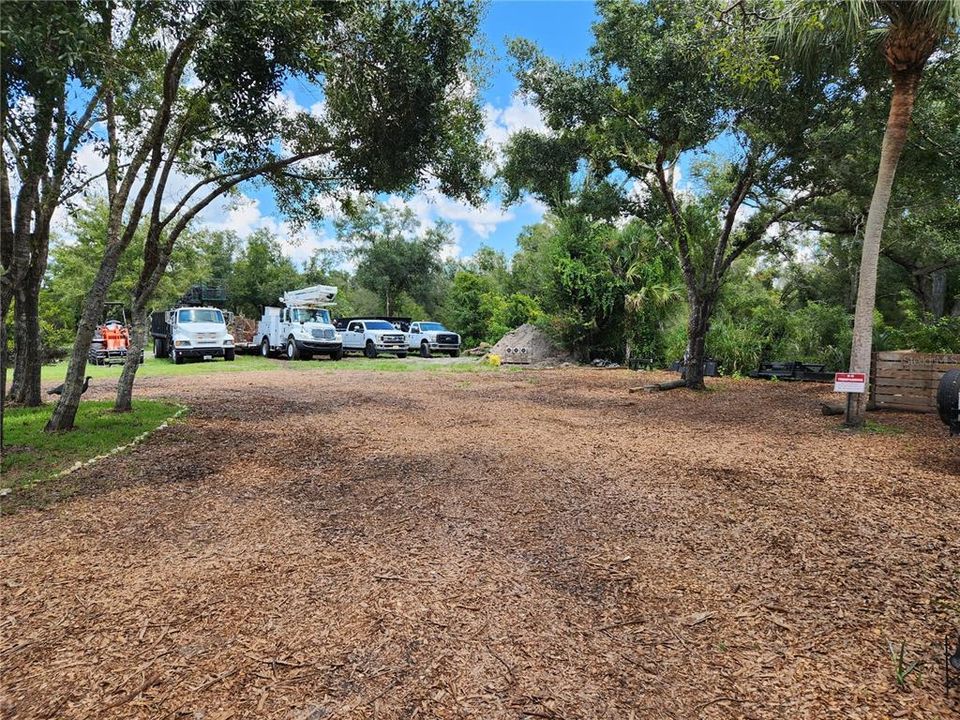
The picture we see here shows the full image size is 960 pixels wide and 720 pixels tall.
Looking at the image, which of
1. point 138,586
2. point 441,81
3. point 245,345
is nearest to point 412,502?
point 138,586

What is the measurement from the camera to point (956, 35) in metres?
6.95

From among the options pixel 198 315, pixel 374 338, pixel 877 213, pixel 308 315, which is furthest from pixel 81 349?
pixel 374 338

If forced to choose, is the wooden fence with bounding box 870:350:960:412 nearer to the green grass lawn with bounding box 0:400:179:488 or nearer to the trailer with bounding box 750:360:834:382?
the trailer with bounding box 750:360:834:382

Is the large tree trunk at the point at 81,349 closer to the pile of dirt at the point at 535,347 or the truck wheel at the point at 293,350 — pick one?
the truck wheel at the point at 293,350

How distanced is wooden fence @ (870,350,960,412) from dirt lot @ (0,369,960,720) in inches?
131

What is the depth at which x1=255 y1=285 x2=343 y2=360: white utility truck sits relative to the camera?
2253 cm

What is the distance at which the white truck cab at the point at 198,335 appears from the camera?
65.7 feet

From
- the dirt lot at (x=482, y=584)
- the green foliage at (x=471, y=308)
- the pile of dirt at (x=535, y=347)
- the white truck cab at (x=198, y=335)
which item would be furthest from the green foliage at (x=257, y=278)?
the dirt lot at (x=482, y=584)

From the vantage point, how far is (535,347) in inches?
899

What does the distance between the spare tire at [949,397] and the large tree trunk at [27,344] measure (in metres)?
11.5

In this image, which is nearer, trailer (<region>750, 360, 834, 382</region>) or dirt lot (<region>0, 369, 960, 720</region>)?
dirt lot (<region>0, 369, 960, 720</region>)

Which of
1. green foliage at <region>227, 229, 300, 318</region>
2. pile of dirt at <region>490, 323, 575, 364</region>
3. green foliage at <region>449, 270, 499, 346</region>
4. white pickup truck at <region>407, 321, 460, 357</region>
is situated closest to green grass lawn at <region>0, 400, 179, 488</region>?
pile of dirt at <region>490, 323, 575, 364</region>

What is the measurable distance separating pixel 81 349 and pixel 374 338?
20.2 m

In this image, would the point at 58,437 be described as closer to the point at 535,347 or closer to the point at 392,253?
the point at 535,347
